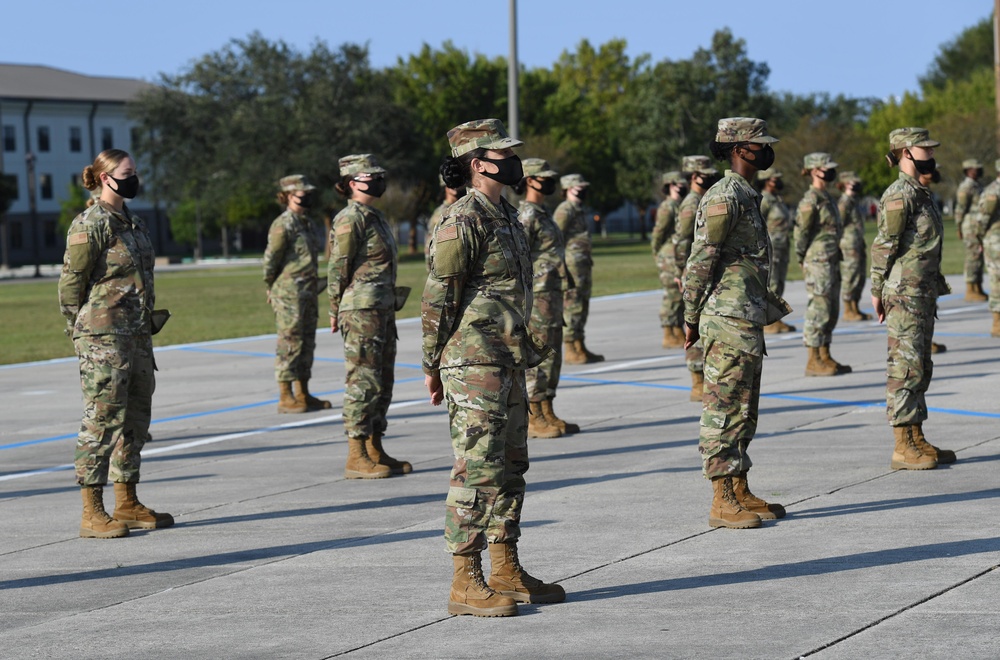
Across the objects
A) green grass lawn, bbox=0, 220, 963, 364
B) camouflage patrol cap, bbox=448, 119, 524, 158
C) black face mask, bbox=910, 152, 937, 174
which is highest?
camouflage patrol cap, bbox=448, 119, 524, 158

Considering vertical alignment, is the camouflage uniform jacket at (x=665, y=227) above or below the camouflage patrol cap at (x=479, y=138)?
below

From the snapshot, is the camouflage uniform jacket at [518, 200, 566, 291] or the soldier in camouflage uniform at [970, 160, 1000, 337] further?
the soldier in camouflage uniform at [970, 160, 1000, 337]

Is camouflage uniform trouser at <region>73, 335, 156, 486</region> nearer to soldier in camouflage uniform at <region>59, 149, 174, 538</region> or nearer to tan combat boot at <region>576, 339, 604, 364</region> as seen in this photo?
soldier in camouflage uniform at <region>59, 149, 174, 538</region>

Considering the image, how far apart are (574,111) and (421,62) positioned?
11.1 m

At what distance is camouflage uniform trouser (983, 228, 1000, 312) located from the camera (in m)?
18.4

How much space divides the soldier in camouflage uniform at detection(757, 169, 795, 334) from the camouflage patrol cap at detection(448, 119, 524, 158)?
482 inches

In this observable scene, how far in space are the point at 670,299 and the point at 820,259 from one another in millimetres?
3125

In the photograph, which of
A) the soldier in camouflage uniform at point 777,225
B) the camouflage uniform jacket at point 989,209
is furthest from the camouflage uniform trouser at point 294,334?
the camouflage uniform jacket at point 989,209

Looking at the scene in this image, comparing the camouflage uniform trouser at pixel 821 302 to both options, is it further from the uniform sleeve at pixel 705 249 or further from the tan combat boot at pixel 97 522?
the tan combat boot at pixel 97 522

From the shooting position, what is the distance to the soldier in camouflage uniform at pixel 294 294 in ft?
44.9

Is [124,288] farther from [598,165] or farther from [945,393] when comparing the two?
[598,165]

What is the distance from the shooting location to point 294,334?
1375 cm

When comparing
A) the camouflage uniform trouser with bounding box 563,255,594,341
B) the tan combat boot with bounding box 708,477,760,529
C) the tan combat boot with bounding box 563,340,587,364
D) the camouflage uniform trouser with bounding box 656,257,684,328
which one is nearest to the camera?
the tan combat boot with bounding box 708,477,760,529

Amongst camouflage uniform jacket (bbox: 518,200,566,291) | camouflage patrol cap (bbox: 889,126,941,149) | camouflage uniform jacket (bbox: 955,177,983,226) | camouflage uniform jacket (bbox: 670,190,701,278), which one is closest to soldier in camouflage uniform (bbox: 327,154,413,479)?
camouflage uniform jacket (bbox: 518,200,566,291)
